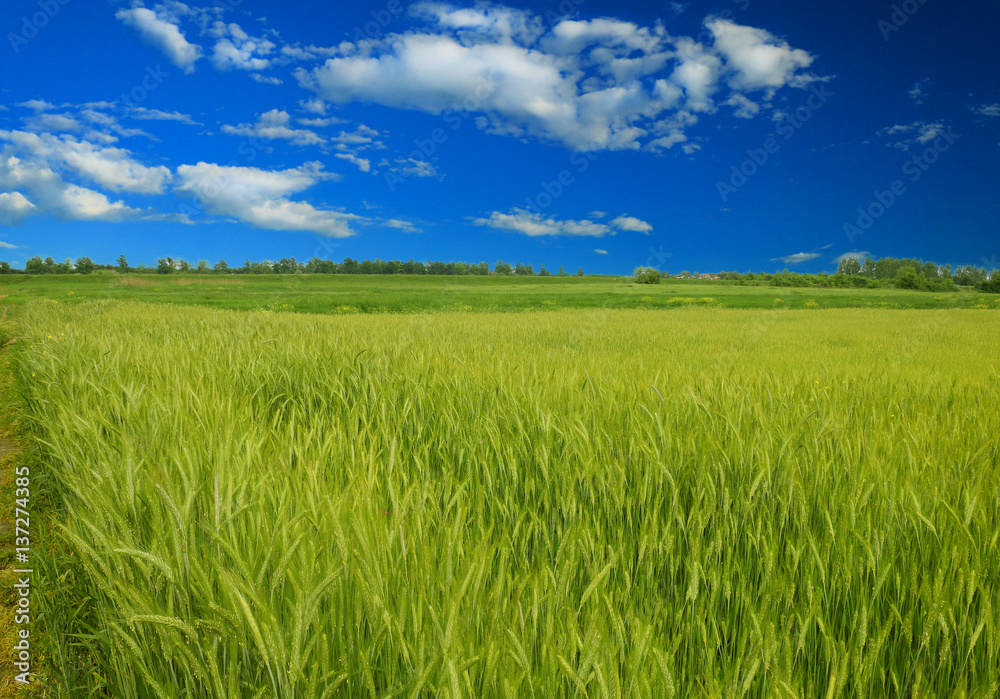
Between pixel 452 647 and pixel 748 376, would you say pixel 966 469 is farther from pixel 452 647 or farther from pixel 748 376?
pixel 452 647

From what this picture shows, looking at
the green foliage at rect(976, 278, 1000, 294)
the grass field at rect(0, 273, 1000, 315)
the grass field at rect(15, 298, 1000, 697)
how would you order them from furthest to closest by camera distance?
1. the green foliage at rect(976, 278, 1000, 294)
2. the grass field at rect(0, 273, 1000, 315)
3. the grass field at rect(15, 298, 1000, 697)

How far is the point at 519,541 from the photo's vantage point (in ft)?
5.51

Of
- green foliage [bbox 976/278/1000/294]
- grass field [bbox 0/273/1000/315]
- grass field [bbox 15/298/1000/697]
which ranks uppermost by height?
green foliage [bbox 976/278/1000/294]

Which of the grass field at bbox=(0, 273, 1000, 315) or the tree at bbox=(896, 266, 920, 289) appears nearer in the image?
the grass field at bbox=(0, 273, 1000, 315)

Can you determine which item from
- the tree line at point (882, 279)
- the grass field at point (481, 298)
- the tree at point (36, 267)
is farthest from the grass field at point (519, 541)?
the tree at point (36, 267)

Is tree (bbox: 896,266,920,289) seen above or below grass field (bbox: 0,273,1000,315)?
above

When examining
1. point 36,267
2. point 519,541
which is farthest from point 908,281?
point 36,267

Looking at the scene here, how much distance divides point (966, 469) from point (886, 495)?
0.67m

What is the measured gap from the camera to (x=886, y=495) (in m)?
1.59

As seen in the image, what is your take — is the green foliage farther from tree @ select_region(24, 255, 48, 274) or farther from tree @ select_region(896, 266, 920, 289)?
tree @ select_region(24, 255, 48, 274)

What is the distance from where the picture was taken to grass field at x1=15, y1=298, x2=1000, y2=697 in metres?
0.88

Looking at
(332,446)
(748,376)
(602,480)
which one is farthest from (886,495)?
(748,376)

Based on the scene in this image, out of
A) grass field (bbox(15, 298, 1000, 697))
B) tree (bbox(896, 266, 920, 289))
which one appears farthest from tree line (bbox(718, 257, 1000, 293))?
grass field (bbox(15, 298, 1000, 697))

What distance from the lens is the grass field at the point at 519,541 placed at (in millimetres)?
881
